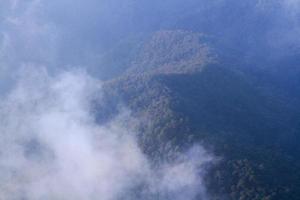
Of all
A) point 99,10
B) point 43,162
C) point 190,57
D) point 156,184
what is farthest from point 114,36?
point 156,184

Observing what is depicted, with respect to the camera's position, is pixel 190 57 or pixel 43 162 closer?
pixel 43 162

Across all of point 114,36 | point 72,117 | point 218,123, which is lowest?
point 218,123

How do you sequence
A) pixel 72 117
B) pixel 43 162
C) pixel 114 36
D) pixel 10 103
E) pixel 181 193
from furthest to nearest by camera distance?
pixel 114 36, pixel 10 103, pixel 72 117, pixel 43 162, pixel 181 193

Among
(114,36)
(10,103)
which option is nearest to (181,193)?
(10,103)

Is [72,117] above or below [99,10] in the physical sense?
below

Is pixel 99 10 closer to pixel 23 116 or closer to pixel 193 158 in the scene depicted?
pixel 23 116

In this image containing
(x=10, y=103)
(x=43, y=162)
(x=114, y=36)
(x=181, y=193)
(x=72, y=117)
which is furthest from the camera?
→ (x=114, y=36)

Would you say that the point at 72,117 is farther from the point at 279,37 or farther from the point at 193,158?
the point at 279,37
